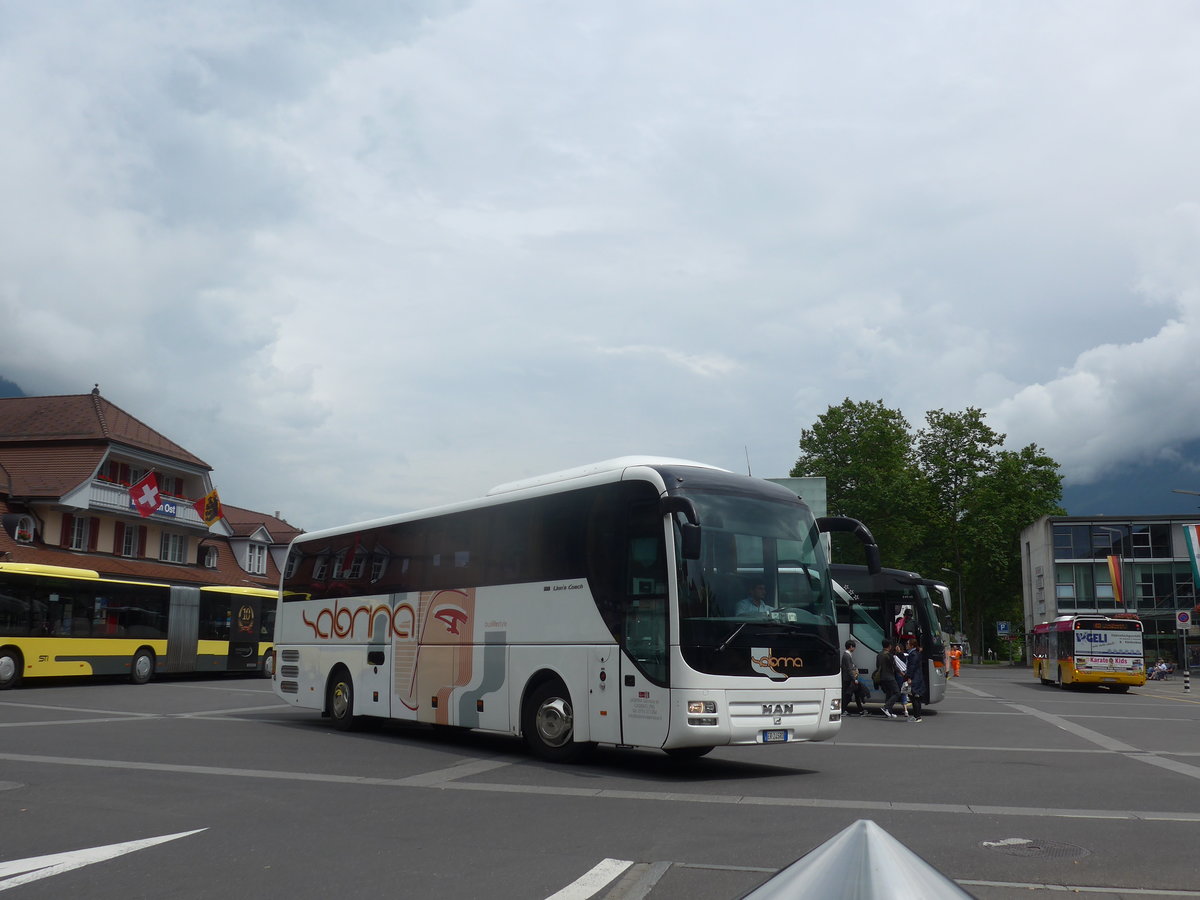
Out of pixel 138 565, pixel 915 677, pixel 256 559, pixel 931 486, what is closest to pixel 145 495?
pixel 138 565

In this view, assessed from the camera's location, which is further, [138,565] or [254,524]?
[254,524]

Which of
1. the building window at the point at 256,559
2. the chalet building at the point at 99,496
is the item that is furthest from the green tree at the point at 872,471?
the chalet building at the point at 99,496

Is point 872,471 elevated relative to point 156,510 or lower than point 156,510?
elevated

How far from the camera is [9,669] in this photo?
28.5 metres

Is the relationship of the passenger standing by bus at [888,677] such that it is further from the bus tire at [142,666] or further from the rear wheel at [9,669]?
the bus tire at [142,666]

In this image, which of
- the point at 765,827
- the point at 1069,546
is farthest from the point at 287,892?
the point at 1069,546

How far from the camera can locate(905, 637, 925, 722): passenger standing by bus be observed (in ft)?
75.2

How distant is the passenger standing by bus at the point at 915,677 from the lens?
22906 millimetres

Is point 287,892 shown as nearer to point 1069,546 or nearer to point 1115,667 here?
point 1115,667

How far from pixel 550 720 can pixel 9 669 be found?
21.3 m

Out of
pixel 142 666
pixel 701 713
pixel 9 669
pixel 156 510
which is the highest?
pixel 156 510

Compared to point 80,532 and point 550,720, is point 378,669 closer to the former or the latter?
point 550,720

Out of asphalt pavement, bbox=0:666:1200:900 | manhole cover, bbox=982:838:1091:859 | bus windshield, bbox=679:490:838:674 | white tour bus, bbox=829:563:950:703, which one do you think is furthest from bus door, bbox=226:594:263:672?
manhole cover, bbox=982:838:1091:859

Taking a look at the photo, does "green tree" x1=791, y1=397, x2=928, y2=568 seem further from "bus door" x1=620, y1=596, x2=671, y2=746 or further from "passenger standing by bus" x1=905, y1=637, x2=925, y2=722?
"bus door" x1=620, y1=596, x2=671, y2=746
